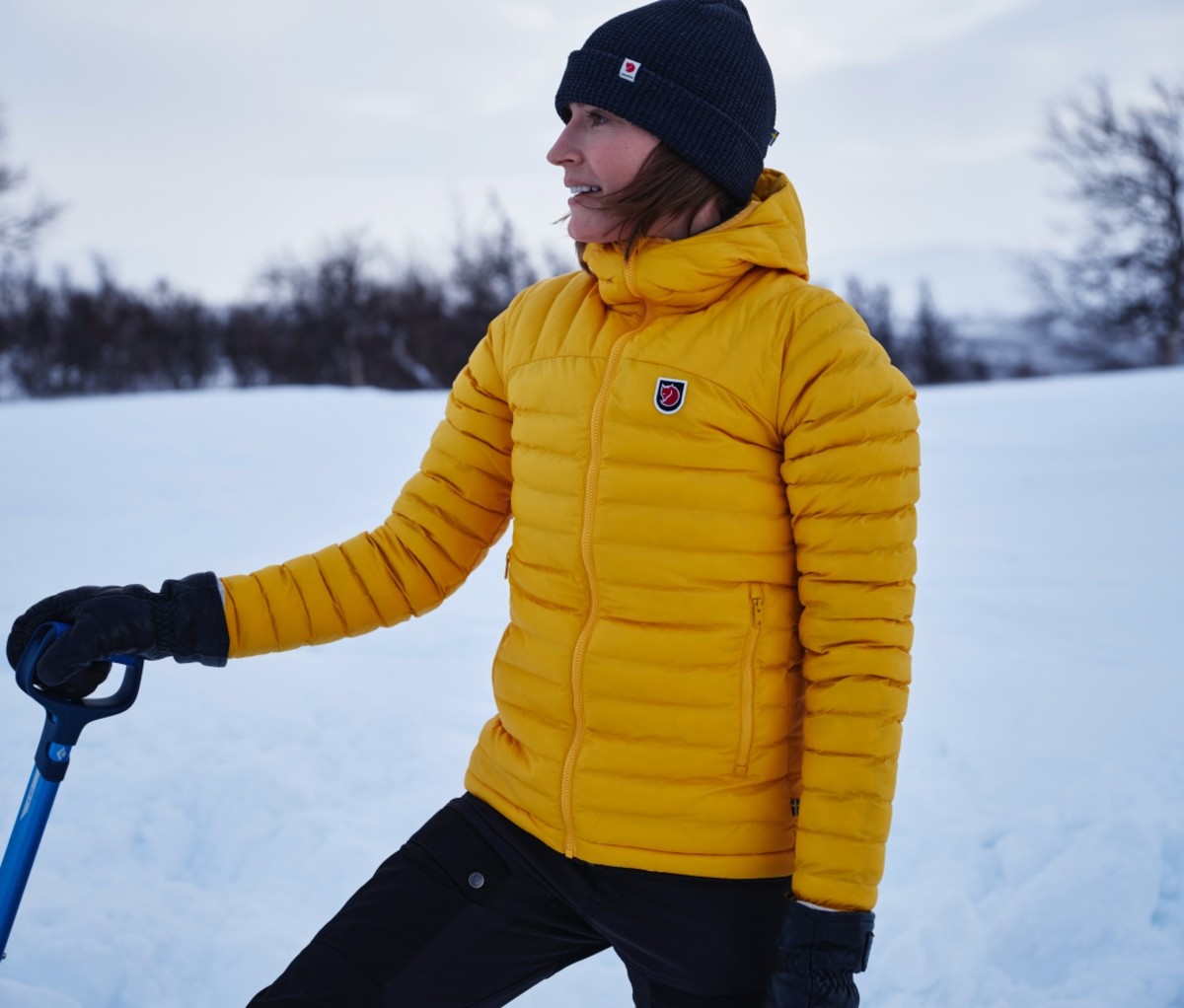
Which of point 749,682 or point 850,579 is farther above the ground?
point 850,579

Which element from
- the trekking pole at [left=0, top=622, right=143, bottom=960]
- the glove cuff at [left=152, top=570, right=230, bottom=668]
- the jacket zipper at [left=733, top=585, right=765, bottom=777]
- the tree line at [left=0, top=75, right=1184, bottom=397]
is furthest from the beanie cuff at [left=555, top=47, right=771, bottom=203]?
the tree line at [left=0, top=75, right=1184, bottom=397]

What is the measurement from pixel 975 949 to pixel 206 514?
5467mm

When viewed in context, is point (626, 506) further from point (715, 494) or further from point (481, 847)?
point (481, 847)

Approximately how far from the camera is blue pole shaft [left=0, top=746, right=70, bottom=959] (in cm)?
173

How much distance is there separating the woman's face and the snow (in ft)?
6.06

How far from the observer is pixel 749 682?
1.52 metres

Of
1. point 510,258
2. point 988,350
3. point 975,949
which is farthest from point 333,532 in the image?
point 988,350

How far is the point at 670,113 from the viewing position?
61.9 inches

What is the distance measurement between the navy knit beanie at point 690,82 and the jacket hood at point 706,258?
10cm

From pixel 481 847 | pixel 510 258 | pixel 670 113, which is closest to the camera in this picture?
pixel 670 113

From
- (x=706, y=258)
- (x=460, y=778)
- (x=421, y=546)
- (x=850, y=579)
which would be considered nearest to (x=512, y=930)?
(x=421, y=546)

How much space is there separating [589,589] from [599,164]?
0.61 m

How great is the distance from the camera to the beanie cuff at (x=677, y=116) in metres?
1.58

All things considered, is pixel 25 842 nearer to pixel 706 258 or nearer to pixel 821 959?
pixel 821 959
